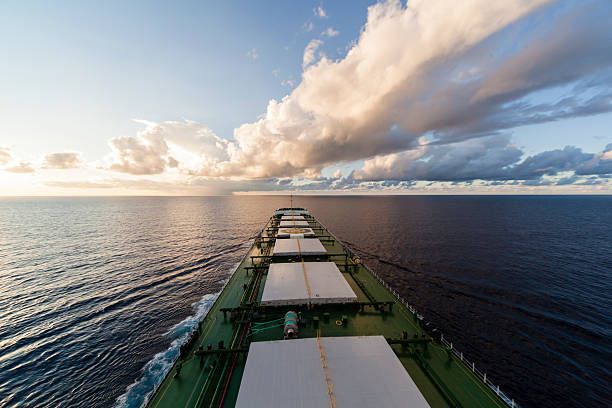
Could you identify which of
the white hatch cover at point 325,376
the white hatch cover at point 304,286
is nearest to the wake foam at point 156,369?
the white hatch cover at point 325,376

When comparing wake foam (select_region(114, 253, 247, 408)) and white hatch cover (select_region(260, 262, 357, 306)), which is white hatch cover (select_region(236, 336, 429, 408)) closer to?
white hatch cover (select_region(260, 262, 357, 306))

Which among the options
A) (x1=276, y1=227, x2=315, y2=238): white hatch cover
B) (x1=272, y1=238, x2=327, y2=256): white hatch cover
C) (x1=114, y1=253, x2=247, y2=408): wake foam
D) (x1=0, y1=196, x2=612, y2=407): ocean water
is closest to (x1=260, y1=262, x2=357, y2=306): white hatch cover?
(x1=272, y1=238, x2=327, y2=256): white hatch cover

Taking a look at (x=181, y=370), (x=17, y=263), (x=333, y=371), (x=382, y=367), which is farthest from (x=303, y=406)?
(x=17, y=263)

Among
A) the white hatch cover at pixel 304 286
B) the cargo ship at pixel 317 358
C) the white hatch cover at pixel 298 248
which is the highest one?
the white hatch cover at pixel 298 248

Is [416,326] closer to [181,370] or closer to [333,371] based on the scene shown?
[333,371]

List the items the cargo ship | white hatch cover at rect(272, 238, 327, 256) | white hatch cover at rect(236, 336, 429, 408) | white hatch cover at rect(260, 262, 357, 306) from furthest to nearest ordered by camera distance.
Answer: white hatch cover at rect(272, 238, 327, 256)
white hatch cover at rect(260, 262, 357, 306)
the cargo ship
white hatch cover at rect(236, 336, 429, 408)

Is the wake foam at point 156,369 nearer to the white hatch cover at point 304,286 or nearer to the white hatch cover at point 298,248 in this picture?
the white hatch cover at point 304,286

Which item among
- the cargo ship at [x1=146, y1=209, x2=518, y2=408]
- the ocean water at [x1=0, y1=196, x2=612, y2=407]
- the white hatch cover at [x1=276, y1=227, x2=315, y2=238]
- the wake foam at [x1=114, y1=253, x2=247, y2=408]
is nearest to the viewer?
the cargo ship at [x1=146, y1=209, x2=518, y2=408]
